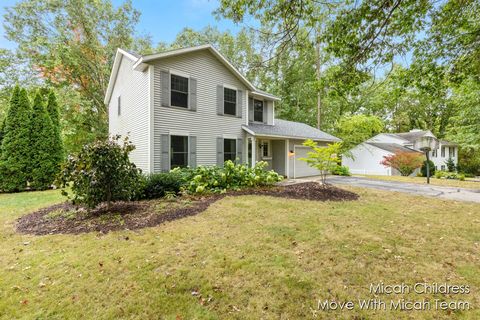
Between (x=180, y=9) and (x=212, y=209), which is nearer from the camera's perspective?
(x=212, y=209)

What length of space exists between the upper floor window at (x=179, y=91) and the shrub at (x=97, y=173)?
447 centimetres

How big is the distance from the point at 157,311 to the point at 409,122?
133 ft

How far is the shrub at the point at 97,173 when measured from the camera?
5.36 meters

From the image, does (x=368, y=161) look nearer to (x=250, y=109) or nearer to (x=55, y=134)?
(x=250, y=109)

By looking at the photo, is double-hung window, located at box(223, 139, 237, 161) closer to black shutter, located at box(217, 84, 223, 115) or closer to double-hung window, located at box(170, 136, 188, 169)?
black shutter, located at box(217, 84, 223, 115)

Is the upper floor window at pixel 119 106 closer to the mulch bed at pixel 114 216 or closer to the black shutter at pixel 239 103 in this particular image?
the black shutter at pixel 239 103

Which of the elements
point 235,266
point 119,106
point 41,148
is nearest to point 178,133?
point 119,106

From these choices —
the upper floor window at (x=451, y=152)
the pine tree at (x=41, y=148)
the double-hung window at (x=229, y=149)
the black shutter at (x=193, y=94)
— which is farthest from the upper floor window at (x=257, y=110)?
the upper floor window at (x=451, y=152)

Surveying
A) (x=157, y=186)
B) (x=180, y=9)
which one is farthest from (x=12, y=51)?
(x=157, y=186)

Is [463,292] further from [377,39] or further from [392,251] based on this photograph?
[377,39]

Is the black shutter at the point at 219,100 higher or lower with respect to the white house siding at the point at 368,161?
higher

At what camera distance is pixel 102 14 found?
687 inches

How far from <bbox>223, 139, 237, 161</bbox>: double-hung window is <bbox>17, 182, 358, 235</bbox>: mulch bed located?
3759mm

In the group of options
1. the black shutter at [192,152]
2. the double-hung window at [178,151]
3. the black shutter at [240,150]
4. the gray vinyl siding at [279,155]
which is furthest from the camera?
the gray vinyl siding at [279,155]
